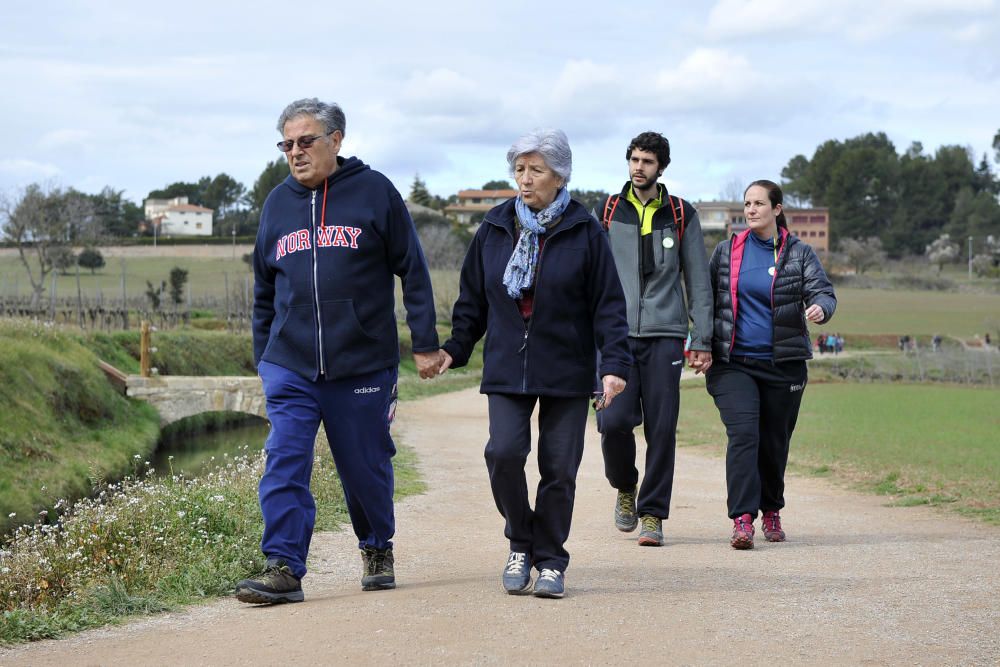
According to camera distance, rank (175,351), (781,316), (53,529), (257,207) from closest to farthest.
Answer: (781,316) → (53,529) → (175,351) → (257,207)

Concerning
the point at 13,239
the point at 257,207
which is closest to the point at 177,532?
the point at 13,239

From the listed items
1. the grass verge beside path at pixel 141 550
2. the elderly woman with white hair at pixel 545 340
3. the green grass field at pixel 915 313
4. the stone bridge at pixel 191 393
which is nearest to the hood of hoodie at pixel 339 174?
the elderly woman with white hair at pixel 545 340

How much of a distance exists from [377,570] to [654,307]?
2.45 meters

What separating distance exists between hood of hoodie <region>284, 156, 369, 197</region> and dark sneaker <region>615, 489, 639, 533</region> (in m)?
3.05

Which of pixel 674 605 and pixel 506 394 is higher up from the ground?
pixel 506 394

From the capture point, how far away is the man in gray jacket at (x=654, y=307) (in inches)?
303

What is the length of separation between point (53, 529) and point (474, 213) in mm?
123066

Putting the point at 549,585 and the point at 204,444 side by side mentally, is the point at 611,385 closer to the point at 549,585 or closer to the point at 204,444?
the point at 549,585

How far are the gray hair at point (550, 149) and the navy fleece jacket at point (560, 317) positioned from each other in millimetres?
206

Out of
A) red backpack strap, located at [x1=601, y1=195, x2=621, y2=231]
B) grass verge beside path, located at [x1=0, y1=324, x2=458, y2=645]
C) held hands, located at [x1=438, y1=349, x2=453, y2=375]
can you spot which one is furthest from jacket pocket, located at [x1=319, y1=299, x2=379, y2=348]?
red backpack strap, located at [x1=601, y1=195, x2=621, y2=231]

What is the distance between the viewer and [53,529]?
8.79m

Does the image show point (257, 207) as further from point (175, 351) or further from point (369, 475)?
point (369, 475)

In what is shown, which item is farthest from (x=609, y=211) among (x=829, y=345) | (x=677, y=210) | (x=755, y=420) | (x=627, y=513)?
(x=829, y=345)

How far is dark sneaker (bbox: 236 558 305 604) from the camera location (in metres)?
5.66
